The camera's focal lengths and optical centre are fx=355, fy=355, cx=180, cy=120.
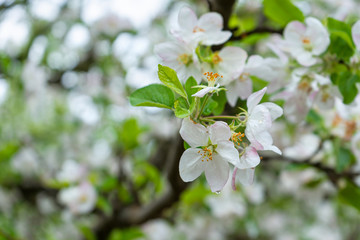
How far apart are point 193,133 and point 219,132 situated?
4cm

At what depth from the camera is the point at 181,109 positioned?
1.66 feet

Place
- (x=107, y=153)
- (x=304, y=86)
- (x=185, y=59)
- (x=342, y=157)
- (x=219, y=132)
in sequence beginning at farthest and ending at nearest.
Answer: (x=107, y=153), (x=342, y=157), (x=304, y=86), (x=185, y=59), (x=219, y=132)

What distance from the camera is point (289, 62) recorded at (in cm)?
78

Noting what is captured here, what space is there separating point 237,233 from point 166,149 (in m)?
1.49

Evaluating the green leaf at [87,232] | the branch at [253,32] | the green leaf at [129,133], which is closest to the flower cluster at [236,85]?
the branch at [253,32]

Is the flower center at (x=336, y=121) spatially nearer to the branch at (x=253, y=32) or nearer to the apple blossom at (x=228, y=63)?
the branch at (x=253, y=32)

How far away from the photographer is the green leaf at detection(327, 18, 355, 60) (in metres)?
0.70

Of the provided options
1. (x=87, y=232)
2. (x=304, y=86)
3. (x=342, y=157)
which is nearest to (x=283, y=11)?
(x=304, y=86)

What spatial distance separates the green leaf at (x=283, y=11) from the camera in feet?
2.55

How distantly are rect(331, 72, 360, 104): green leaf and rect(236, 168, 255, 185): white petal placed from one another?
334mm

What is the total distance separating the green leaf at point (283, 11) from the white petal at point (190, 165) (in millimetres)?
443

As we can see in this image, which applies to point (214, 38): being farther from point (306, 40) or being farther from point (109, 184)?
point (109, 184)

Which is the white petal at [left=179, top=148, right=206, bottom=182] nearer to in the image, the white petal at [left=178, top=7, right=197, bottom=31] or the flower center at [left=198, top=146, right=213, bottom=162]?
the flower center at [left=198, top=146, right=213, bottom=162]

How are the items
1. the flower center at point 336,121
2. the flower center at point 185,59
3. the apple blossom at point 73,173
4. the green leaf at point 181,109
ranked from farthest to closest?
the apple blossom at point 73,173 < the flower center at point 336,121 < the flower center at point 185,59 < the green leaf at point 181,109
